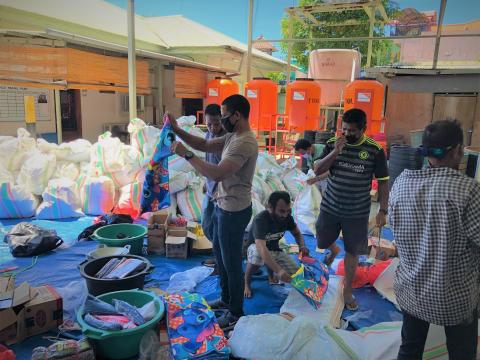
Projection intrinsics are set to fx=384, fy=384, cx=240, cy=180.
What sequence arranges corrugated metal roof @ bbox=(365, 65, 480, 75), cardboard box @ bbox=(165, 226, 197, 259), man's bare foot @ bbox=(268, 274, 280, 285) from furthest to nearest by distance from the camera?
corrugated metal roof @ bbox=(365, 65, 480, 75)
cardboard box @ bbox=(165, 226, 197, 259)
man's bare foot @ bbox=(268, 274, 280, 285)

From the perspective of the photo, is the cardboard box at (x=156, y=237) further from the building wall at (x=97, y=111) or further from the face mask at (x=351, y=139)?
the building wall at (x=97, y=111)

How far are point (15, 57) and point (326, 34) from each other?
15337mm

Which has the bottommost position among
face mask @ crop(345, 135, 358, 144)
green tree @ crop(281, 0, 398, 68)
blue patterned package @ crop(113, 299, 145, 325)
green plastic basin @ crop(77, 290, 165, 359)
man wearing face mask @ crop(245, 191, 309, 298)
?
green plastic basin @ crop(77, 290, 165, 359)

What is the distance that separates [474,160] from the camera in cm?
556

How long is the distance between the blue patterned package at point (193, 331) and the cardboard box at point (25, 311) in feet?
2.89

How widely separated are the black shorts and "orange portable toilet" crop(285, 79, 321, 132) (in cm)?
531

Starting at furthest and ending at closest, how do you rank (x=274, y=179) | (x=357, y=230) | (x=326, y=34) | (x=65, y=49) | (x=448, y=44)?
(x=326, y=34) → (x=448, y=44) → (x=65, y=49) → (x=274, y=179) → (x=357, y=230)

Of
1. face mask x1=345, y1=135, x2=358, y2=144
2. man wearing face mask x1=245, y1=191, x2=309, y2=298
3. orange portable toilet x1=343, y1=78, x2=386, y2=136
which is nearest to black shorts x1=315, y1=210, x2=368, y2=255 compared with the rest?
man wearing face mask x1=245, y1=191, x2=309, y2=298

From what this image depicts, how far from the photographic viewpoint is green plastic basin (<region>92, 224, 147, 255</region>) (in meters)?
3.97

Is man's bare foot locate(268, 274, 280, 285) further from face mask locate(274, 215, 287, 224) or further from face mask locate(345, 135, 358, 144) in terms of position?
face mask locate(345, 135, 358, 144)

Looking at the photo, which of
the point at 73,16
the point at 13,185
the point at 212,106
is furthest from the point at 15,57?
the point at 212,106

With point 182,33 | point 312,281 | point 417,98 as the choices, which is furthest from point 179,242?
point 182,33

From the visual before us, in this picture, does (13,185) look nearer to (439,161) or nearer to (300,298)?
(300,298)

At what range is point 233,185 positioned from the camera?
2684mm
